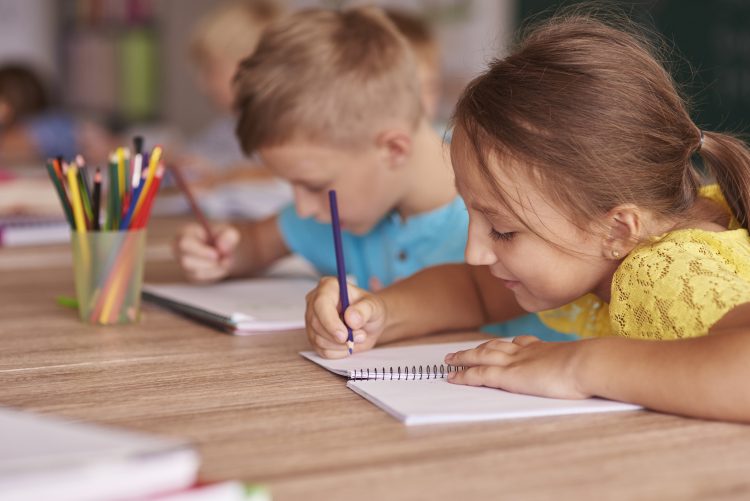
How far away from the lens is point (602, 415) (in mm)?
773

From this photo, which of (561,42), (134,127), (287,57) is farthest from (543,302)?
(134,127)

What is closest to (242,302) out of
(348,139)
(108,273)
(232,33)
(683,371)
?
Result: (108,273)

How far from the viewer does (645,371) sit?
778mm

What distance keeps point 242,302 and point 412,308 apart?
0.28 meters

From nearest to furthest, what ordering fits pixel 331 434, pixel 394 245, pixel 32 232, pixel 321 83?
1. pixel 331 434
2. pixel 321 83
3. pixel 394 245
4. pixel 32 232

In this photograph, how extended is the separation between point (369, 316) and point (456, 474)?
0.40 m

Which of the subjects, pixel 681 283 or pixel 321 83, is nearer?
pixel 681 283

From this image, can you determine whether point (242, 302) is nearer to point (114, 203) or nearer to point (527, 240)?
point (114, 203)

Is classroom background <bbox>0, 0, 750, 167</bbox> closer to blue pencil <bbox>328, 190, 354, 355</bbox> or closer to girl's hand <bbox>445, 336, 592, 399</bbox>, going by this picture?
blue pencil <bbox>328, 190, 354, 355</bbox>

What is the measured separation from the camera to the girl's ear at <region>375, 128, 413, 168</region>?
144 centimetres

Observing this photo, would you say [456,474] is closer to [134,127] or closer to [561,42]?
[561,42]

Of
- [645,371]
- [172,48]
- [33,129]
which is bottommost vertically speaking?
[33,129]

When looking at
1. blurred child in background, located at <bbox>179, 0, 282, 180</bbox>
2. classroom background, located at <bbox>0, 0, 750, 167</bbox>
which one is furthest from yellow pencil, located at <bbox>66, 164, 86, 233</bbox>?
blurred child in background, located at <bbox>179, 0, 282, 180</bbox>

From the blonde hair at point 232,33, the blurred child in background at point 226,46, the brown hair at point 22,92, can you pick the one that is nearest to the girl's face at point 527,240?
the blurred child in background at point 226,46
